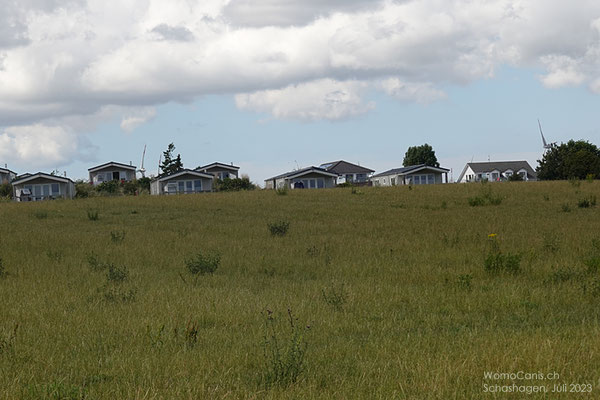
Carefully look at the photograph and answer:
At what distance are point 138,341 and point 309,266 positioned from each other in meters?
7.15

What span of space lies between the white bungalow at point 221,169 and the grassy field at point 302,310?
79.5m

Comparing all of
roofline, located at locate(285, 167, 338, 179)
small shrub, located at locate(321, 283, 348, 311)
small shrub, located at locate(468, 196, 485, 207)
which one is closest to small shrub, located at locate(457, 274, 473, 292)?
small shrub, located at locate(321, 283, 348, 311)

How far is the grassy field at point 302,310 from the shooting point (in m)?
6.28

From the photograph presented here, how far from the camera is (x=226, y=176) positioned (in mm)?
103812

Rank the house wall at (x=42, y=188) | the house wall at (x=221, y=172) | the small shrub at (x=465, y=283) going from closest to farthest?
the small shrub at (x=465, y=283)
the house wall at (x=42, y=188)
the house wall at (x=221, y=172)

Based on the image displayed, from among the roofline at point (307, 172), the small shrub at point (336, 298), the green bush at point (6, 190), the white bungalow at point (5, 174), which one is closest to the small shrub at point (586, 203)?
the small shrub at point (336, 298)

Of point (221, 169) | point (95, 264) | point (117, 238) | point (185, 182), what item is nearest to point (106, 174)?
point (221, 169)

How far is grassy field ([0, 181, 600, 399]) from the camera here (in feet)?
20.6

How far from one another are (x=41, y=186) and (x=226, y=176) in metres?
30.5

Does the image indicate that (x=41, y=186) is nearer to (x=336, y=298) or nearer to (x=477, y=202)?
(x=477, y=202)

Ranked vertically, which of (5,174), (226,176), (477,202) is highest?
(5,174)

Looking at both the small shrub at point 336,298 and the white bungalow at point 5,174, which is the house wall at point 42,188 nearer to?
the white bungalow at point 5,174

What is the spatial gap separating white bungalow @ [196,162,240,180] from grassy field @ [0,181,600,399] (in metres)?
79.5

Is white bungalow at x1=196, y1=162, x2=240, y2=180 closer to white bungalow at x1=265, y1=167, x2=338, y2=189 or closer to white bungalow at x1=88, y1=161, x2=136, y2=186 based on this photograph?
white bungalow at x1=88, y1=161, x2=136, y2=186
